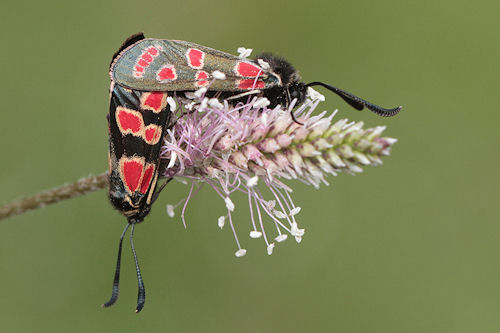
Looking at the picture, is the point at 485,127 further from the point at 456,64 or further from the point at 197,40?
the point at 197,40

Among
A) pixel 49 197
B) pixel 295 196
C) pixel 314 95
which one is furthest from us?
pixel 295 196

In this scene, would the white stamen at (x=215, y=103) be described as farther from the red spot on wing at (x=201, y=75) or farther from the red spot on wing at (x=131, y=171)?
the red spot on wing at (x=131, y=171)

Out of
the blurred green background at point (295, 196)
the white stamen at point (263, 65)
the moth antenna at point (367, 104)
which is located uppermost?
the moth antenna at point (367, 104)

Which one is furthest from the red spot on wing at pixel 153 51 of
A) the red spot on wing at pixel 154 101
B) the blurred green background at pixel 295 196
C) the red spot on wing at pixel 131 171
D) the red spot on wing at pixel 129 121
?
the blurred green background at pixel 295 196

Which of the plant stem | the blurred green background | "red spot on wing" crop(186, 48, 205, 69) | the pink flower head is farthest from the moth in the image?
the blurred green background

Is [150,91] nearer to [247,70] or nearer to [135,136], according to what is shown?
[135,136]

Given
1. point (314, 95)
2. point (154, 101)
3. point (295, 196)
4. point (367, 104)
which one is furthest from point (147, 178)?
point (295, 196)
